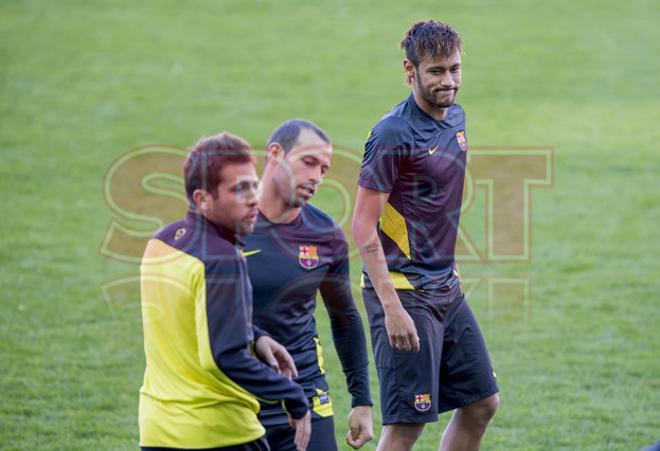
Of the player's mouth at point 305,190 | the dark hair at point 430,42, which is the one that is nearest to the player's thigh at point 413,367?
the player's mouth at point 305,190

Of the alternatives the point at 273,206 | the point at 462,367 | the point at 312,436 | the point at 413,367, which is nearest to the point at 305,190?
the point at 273,206

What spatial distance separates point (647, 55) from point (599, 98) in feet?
8.38

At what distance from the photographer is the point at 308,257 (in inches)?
189

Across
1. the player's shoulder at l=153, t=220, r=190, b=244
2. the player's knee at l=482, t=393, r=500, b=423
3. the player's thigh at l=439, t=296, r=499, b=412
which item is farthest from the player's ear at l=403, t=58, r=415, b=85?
the player's shoulder at l=153, t=220, r=190, b=244

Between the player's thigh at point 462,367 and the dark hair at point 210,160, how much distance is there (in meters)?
1.95

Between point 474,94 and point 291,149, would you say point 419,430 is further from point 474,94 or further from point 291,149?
point 474,94

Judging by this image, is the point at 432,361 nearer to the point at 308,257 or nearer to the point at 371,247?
the point at 371,247

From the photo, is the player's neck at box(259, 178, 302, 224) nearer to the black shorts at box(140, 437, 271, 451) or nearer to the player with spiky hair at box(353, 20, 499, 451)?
the player with spiky hair at box(353, 20, 499, 451)

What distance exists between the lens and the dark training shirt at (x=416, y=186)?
5227mm

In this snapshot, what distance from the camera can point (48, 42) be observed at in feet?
64.4

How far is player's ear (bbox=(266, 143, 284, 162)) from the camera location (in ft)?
15.7

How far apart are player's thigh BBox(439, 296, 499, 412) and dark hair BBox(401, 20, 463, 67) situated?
1223mm

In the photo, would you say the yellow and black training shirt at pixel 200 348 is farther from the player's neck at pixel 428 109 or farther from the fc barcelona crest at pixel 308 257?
the player's neck at pixel 428 109

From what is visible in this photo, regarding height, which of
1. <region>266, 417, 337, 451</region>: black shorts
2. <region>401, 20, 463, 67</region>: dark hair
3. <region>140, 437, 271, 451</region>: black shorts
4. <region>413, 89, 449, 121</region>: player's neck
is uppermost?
<region>401, 20, 463, 67</region>: dark hair
